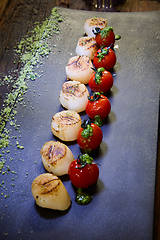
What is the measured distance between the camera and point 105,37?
4.18 m

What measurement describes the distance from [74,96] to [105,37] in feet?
3.53

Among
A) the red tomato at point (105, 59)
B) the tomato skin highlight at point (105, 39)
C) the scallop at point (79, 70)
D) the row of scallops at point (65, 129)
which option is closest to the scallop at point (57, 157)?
the row of scallops at point (65, 129)

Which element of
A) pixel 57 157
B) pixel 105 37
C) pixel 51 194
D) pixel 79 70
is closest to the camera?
pixel 51 194

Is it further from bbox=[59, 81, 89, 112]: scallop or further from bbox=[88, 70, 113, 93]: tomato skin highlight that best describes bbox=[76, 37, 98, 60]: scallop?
bbox=[59, 81, 89, 112]: scallop

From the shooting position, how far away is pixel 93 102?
11.2 ft

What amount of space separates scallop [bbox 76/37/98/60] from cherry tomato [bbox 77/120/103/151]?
1411 mm

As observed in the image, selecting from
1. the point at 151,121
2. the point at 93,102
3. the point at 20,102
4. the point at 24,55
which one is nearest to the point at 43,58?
the point at 24,55

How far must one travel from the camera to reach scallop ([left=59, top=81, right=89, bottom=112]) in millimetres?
3525

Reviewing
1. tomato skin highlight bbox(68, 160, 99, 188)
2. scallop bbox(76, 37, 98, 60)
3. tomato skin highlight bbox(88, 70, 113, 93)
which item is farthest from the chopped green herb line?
tomato skin highlight bbox(88, 70, 113, 93)

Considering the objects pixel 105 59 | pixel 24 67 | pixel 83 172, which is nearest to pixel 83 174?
pixel 83 172

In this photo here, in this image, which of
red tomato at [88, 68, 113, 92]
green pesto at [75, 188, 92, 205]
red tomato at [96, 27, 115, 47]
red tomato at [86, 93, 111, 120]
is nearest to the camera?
green pesto at [75, 188, 92, 205]

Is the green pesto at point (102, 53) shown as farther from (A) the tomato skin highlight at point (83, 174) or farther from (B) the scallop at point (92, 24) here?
(A) the tomato skin highlight at point (83, 174)

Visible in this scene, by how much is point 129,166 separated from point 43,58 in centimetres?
197

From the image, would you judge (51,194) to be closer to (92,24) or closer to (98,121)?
(98,121)
